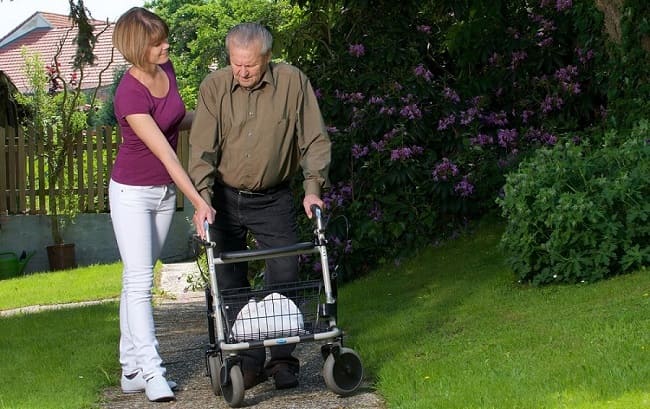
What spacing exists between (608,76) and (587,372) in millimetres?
Result: 5483

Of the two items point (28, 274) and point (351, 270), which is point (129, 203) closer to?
point (351, 270)

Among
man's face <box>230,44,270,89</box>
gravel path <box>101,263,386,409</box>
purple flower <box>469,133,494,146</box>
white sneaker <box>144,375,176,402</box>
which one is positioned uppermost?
man's face <box>230,44,270,89</box>

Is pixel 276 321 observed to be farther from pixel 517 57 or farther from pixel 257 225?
pixel 517 57

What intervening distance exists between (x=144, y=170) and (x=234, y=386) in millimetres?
1128

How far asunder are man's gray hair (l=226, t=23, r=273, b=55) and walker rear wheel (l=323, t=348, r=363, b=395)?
54.6 inches

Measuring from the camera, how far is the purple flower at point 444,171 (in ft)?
33.8

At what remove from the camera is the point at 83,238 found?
17.1m

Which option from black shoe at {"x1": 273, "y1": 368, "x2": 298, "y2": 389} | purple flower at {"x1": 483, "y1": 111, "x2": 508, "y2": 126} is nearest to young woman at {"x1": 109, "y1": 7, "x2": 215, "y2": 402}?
black shoe at {"x1": 273, "y1": 368, "x2": 298, "y2": 389}

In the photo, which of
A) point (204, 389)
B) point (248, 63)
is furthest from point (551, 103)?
point (248, 63)

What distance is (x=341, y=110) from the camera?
35.3 ft

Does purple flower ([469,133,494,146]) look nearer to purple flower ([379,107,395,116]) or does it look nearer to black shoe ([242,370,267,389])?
purple flower ([379,107,395,116])

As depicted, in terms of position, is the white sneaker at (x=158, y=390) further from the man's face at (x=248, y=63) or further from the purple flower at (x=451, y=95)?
the purple flower at (x=451, y=95)

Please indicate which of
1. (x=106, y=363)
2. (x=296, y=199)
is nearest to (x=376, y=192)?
(x=296, y=199)

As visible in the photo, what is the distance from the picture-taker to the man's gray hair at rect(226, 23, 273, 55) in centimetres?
521
